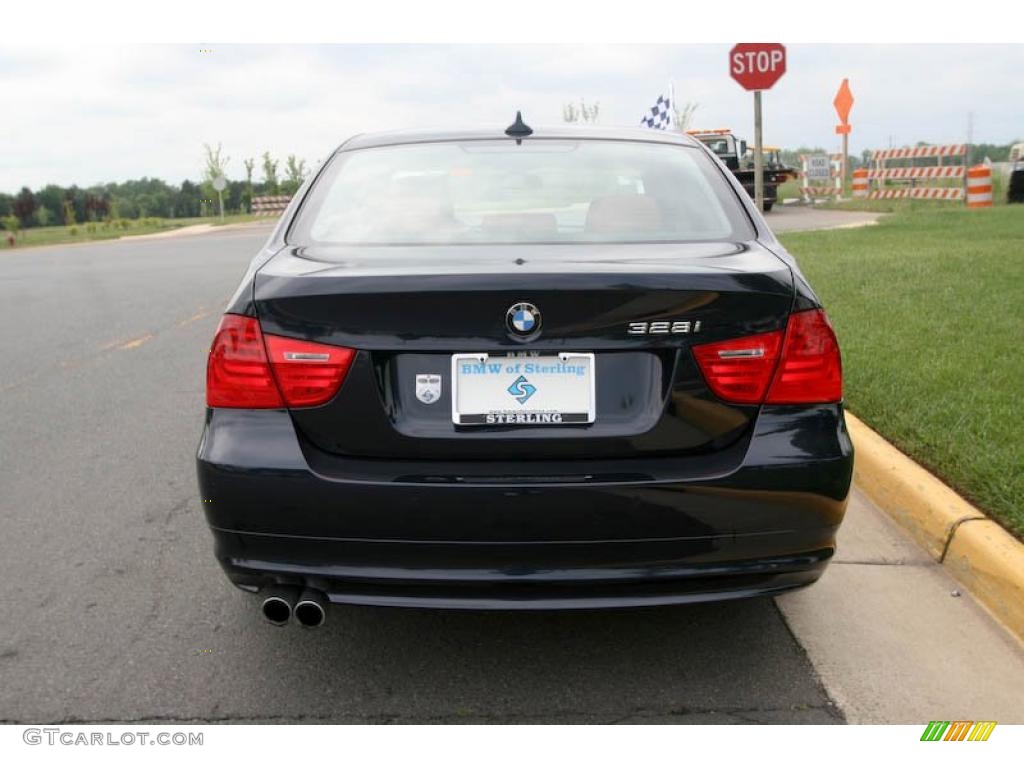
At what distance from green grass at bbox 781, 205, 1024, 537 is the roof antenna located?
2.09 m

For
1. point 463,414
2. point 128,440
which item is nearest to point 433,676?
point 463,414

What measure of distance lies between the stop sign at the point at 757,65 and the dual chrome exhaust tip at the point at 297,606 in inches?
351

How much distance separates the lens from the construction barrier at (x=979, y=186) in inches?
789

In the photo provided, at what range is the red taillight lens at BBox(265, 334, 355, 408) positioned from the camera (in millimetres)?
2639

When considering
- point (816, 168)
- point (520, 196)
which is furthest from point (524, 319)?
point (816, 168)

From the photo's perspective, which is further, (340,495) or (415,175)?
(415,175)

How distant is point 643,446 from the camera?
263 cm

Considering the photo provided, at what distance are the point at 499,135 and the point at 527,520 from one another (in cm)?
172

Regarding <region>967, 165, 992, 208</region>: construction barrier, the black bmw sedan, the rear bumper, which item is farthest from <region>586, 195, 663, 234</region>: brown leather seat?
<region>967, 165, 992, 208</region>: construction barrier

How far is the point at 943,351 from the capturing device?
604cm

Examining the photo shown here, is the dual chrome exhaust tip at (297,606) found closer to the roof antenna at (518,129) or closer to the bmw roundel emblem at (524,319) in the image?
the bmw roundel emblem at (524,319)

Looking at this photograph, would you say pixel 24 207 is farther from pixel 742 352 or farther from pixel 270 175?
pixel 742 352

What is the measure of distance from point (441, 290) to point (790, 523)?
1.06 meters

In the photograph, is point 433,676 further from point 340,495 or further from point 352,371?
point 352,371
